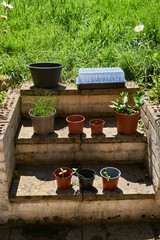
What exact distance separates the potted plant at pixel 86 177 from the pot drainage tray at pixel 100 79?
1.20 metres

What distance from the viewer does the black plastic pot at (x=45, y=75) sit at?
3703mm

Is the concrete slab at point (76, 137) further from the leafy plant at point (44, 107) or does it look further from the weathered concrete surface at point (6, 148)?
the leafy plant at point (44, 107)

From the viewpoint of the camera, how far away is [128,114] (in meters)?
3.40

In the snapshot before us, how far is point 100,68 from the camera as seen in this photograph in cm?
403

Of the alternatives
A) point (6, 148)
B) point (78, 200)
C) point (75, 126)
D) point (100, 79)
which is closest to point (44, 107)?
point (75, 126)

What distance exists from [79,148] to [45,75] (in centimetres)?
106

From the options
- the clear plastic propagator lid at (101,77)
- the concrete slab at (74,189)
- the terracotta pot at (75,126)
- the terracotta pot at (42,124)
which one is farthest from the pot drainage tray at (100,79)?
the concrete slab at (74,189)

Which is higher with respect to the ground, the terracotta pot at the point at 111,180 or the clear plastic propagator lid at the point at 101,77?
the clear plastic propagator lid at the point at 101,77

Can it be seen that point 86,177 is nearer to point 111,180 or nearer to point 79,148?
point 111,180

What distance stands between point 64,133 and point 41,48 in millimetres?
1802

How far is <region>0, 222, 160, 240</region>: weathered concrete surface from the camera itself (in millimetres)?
2990

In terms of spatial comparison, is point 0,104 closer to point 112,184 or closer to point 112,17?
point 112,184

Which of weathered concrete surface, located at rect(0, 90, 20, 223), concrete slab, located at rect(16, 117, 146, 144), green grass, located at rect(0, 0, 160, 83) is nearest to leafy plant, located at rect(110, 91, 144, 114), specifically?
concrete slab, located at rect(16, 117, 146, 144)

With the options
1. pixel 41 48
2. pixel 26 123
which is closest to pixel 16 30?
pixel 41 48
